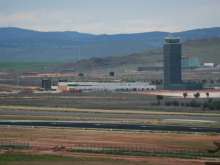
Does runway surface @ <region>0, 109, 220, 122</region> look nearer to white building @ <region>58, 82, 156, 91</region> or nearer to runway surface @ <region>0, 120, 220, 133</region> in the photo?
runway surface @ <region>0, 120, 220, 133</region>

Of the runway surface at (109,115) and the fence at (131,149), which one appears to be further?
the runway surface at (109,115)

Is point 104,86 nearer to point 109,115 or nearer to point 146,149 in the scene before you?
point 109,115

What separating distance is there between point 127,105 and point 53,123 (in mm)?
40399

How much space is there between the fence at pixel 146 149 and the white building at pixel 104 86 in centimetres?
11697

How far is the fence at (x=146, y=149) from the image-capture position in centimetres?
5375

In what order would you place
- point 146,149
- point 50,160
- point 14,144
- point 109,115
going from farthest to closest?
point 109,115, point 14,144, point 146,149, point 50,160

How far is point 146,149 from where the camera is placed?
56.2m

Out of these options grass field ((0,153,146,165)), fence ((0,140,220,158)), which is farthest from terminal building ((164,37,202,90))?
grass field ((0,153,146,165))

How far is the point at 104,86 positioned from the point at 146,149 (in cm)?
12193

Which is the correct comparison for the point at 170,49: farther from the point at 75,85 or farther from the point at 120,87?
the point at 75,85

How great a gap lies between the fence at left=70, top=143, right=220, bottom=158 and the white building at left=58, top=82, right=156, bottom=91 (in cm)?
11697

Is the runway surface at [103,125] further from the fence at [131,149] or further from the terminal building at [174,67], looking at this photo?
the terminal building at [174,67]

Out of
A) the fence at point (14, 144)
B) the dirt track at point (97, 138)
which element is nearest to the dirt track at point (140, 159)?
the dirt track at point (97, 138)

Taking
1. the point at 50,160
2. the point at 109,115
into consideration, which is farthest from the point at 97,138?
the point at 109,115
